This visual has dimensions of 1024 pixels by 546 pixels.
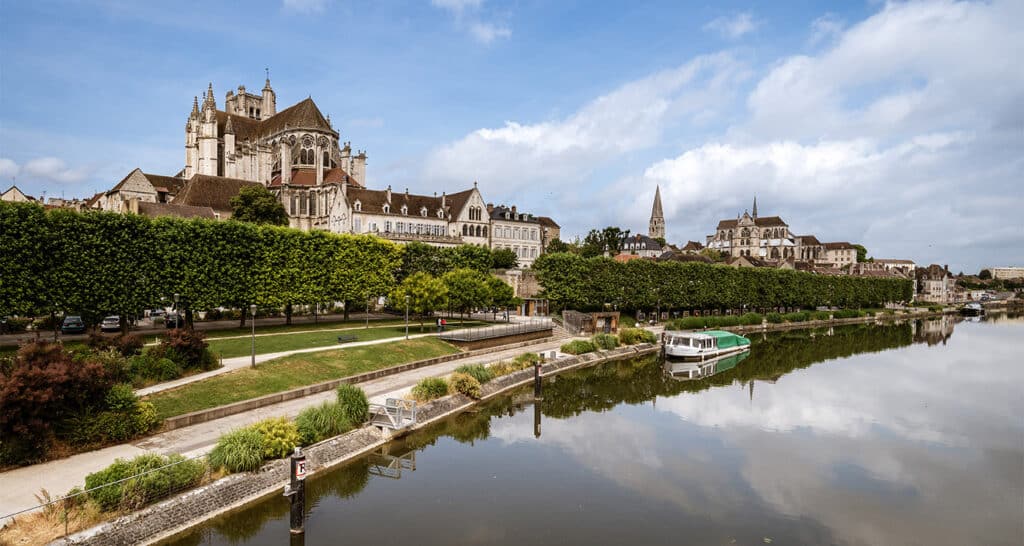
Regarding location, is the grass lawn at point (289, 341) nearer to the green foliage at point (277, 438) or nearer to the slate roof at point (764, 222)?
the green foliage at point (277, 438)

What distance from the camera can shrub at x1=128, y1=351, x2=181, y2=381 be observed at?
77.0 feet

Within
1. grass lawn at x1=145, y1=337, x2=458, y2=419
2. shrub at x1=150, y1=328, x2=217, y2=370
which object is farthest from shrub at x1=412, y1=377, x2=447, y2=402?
shrub at x1=150, y1=328, x2=217, y2=370

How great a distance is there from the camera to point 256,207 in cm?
6888

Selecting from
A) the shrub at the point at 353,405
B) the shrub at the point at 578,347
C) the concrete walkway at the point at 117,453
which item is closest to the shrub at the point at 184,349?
the concrete walkway at the point at 117,453

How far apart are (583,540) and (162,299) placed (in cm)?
3094

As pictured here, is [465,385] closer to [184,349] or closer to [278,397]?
[278,397]

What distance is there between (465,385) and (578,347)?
57.4 ft

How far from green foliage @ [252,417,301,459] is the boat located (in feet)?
121

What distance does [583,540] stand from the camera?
1530cm

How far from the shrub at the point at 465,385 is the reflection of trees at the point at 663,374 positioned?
3.87 meters

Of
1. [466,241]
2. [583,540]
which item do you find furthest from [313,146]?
[583,540]

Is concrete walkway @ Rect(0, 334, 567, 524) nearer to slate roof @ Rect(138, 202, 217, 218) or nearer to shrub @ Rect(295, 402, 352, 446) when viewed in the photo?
shrub @ Rect(295, 402, 352, 446)

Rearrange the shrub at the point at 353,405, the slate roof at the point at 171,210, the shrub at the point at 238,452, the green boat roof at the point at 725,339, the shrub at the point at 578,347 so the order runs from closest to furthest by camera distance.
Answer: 1. the shrub at the point at 238,452
2. the shrub at the point at 353,405
3. the shrub at the point at 578,347
4. the green boat roof at the point at 725,339
5. the slate roof at the point at 171,210

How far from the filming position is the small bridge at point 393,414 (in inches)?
894
